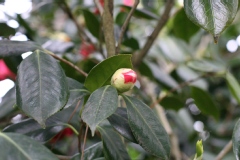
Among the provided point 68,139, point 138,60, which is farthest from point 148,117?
point 68,139

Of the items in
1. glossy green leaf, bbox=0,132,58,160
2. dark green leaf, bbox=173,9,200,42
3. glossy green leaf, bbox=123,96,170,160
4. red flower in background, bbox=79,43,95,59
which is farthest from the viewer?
red flower in background, bbox=79,43,95,59

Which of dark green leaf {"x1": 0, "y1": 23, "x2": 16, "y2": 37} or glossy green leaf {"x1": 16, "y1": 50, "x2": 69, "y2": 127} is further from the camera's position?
dark green leaf {"x1": 0, "y1": 23, "x2": 16, "y2": 37}

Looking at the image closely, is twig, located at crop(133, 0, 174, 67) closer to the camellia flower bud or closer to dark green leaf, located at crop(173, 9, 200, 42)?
dark green leaf, located at crop(173, 9, 200, 42)

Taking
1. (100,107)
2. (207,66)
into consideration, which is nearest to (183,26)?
(207,66)

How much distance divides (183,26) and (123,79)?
2.45 feet

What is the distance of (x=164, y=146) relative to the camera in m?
0.69

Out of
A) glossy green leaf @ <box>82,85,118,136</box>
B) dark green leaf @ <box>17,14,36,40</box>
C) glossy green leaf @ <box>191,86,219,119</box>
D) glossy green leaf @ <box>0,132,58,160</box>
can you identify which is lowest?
glossy green leaf @ <box>191,86,219,119</box>

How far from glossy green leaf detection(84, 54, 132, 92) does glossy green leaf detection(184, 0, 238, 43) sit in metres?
0.15

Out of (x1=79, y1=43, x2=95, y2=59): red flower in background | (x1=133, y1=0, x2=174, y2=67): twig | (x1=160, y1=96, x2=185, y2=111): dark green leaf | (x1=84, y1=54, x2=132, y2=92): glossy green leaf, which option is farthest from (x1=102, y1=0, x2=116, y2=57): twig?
(x1=79, y1=43, x2=95, y2=59): red flower in background

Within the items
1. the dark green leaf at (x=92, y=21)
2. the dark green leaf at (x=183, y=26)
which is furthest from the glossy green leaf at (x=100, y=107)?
the dark green leaf at (x=183, y=26)

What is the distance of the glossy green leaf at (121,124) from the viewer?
731 millimetres

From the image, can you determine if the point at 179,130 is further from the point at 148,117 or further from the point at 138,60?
the point at 148,117

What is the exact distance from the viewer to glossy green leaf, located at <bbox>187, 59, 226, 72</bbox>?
140 centimetres

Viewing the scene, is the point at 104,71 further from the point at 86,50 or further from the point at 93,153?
the point at 86,50
